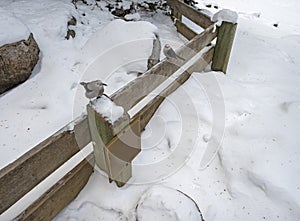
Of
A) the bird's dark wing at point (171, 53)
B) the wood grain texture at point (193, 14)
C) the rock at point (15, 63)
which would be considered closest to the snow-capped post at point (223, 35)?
the wood grain texture at point (193, 14)

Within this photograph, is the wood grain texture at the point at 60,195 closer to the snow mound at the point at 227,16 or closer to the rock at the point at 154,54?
the rock at the point at 154,54

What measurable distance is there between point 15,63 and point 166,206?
9.05ft

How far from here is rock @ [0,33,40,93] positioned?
317 cm

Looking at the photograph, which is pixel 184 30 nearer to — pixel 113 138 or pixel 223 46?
pixel 223 46

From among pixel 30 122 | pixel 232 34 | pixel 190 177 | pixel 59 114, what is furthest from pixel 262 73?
pixel 30 122

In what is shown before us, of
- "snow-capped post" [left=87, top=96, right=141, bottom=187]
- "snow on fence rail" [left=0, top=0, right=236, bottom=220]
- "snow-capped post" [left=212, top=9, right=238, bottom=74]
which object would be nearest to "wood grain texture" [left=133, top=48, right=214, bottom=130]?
"snow on fence rail" [left=0, top=0, right=236, bottom=220]

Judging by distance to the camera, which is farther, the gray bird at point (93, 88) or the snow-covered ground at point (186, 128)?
the snow-covered ground at point (186, 128)

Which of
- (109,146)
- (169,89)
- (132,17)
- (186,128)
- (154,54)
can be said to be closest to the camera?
(109,146)

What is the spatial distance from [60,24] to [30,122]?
2267 millimetres

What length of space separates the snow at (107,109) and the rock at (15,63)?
223 cm

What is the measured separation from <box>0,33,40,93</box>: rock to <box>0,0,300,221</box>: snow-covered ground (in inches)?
5.3

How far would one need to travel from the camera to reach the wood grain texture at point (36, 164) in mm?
1381

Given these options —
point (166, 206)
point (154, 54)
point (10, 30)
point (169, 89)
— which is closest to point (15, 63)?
point (10, 30)

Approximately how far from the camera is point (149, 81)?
2.20 meters
